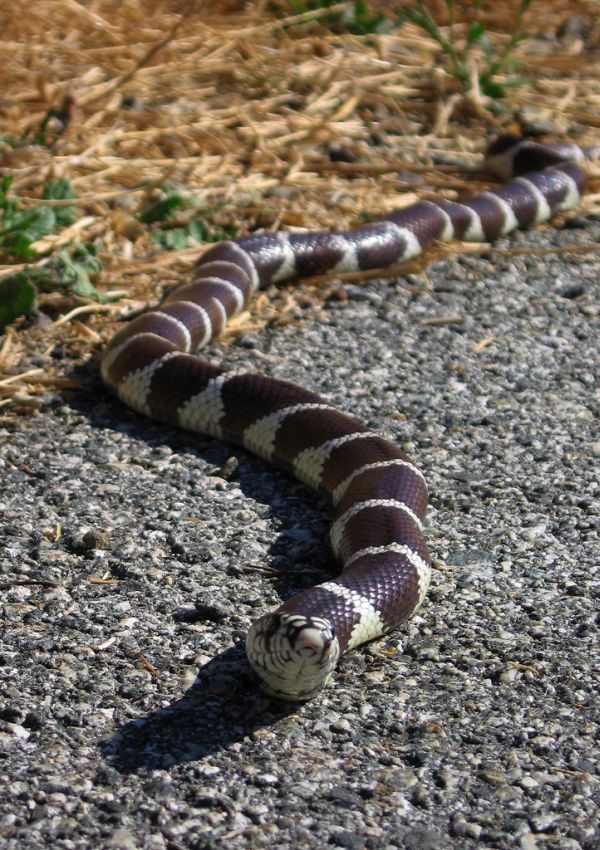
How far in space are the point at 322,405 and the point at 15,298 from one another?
68.0 inches

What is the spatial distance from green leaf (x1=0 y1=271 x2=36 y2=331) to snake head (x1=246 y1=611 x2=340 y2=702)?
2992 mm

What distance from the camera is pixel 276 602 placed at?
14.3 feet

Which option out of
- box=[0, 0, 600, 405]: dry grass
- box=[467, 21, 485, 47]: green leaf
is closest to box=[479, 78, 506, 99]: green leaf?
box=[0, 0, 600, 405]: dry grass

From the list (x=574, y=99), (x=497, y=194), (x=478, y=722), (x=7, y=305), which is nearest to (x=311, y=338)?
(x=7, y=305)

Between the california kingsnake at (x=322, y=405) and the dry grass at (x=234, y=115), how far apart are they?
42 centimetres

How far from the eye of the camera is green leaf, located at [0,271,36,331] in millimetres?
6297

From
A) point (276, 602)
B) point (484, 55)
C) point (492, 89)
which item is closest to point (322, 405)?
point (276, 602)

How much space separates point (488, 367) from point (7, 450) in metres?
2.32

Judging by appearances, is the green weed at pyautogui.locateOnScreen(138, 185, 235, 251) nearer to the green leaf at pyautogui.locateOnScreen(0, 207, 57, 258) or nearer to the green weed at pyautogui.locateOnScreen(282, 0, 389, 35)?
the green leaf at pyautogui.locateOnScreen(0, 207, 57, 258)

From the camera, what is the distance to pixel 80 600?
4297mm

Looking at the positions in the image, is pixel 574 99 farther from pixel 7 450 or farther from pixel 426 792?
pixel 426 792

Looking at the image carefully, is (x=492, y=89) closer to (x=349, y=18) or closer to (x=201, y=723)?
(x=349, y=18)

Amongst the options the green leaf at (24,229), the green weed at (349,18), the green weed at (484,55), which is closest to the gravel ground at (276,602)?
the green leaf at (24,229)

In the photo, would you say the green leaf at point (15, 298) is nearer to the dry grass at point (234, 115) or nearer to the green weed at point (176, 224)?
the dry grass at point (234, 115)
